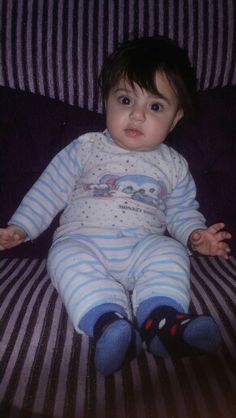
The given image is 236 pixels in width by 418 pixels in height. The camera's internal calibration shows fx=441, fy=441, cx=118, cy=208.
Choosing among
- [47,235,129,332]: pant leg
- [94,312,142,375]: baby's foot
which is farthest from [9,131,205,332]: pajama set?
[94,312,142,375]: baby's foot

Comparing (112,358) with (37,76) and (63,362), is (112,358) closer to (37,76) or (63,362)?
(63,362)

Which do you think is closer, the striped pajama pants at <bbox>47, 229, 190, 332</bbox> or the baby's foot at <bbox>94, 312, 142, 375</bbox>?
the baby's foot at <bbox>94, 312, 142, 375</bbox>

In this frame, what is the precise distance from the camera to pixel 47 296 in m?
1.04

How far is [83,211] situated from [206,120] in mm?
494

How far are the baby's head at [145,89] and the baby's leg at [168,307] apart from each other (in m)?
0.31

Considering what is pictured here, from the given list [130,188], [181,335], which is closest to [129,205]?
[130,188]

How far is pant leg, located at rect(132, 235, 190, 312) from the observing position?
3.12 ft

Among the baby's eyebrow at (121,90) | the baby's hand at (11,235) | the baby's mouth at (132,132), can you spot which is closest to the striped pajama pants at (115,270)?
the baby's hand at (11,235)

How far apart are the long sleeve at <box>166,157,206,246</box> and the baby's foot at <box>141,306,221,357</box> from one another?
1.44 feet

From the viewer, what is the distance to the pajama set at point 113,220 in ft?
3.15

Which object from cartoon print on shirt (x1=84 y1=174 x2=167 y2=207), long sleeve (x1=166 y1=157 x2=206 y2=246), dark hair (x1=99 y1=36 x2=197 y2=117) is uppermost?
dark hair (x1=99 y1=36 x2=197 y2=117)

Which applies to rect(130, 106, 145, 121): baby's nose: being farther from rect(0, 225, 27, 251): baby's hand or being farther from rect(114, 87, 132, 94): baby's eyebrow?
rect(0, 225, 27, 251): baby's hand

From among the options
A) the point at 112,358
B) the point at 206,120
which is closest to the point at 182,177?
the point at 206,120

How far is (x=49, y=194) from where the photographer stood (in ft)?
4.12
